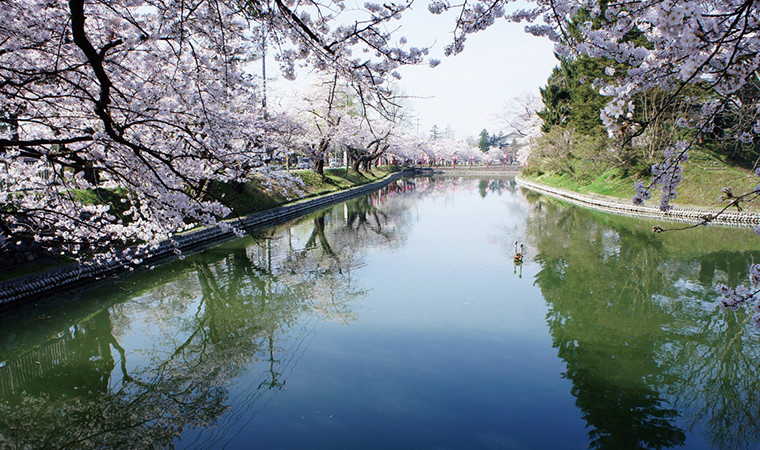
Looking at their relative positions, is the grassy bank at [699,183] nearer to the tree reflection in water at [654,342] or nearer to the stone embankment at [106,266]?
the tree reflection in water at [654,342]

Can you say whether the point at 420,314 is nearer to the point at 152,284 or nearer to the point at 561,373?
the point at 561,373

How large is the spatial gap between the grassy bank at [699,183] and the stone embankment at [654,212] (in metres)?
0.56

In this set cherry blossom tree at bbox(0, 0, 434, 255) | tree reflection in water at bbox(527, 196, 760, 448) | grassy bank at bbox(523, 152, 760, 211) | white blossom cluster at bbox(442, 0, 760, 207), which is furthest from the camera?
grassy bank at bbox(523, 152, 760, 211)

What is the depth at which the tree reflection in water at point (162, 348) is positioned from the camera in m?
5.08

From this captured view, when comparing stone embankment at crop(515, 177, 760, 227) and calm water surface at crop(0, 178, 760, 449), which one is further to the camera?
stone embankment at crop(515, 177, 760, 227)

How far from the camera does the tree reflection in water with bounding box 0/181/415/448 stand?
5.08 meters

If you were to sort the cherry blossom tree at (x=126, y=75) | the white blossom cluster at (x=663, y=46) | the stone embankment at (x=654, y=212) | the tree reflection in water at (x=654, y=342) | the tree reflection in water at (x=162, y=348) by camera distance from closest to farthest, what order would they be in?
the white blossom cluster at (x=663, y=46) → the cherry blossom tree at (x=126, y=75) → the tree reflection in water at (x=654, y=342) → the tree reflection in water at (x=162, y=348) → the stone embankment at (x=654, y=212)

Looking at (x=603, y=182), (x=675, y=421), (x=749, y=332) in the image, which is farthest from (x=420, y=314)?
(x=603, y=182)

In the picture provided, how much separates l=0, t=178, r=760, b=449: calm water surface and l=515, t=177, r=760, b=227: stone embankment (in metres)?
3.11

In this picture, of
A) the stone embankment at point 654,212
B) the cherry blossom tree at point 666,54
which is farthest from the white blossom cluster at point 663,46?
the stone embankment at point 654,212

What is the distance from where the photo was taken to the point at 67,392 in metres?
5.82

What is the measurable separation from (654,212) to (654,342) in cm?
1349

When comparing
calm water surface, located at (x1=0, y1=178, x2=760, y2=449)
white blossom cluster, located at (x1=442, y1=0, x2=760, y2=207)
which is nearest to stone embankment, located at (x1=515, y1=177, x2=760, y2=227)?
calm water surface, located at (x1=0, y1=178, x2=760, y2=449)

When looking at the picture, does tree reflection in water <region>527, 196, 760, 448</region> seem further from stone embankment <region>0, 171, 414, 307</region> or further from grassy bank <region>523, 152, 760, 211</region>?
grassy bank <region>523, 152, 760, 211</region>
